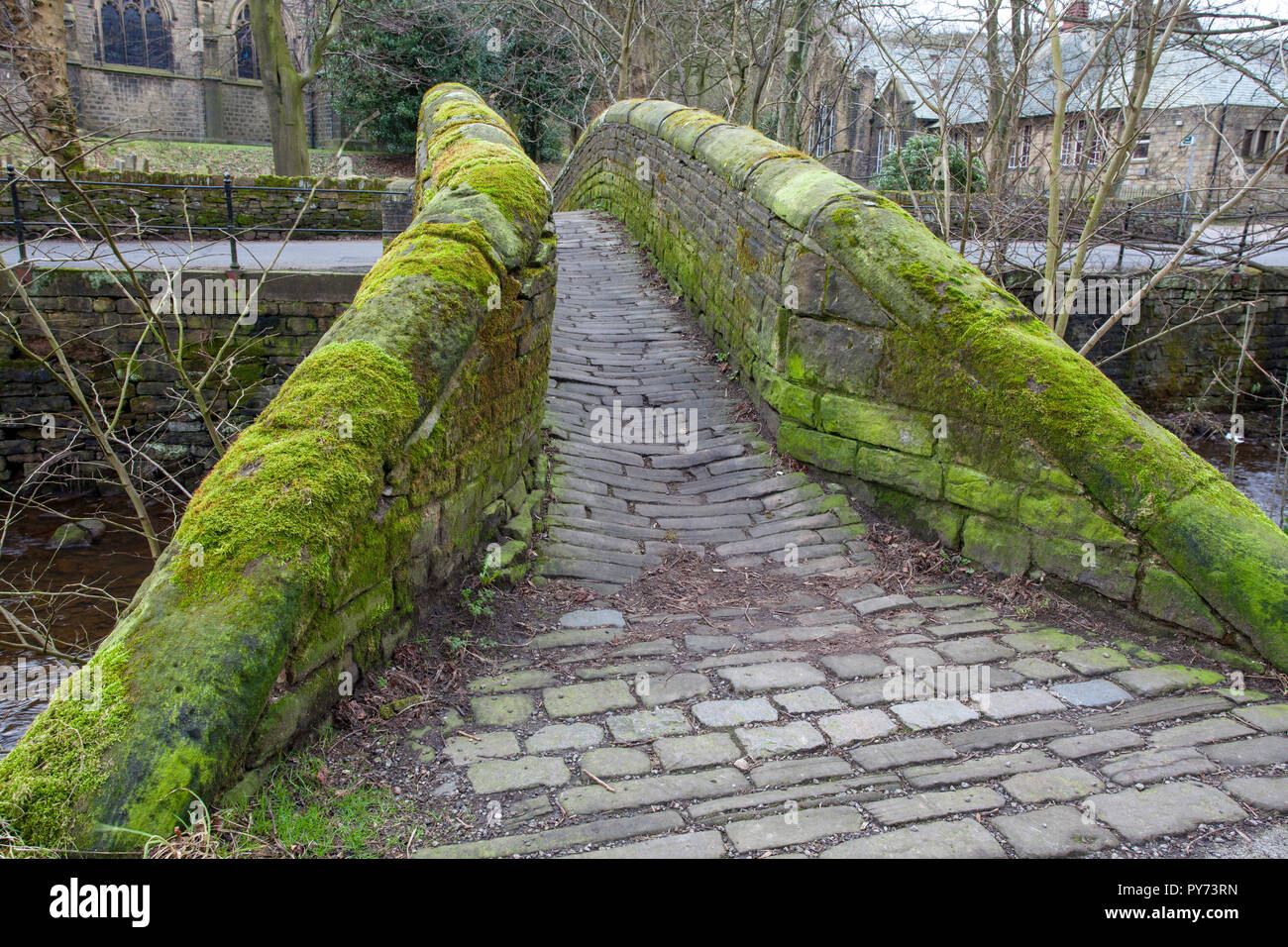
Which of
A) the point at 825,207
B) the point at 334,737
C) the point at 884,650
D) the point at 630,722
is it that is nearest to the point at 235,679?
the point at 334,737

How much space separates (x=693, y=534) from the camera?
478cm

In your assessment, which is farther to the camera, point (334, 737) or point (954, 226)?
point (954, 226)

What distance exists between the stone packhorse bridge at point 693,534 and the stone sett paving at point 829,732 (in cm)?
2

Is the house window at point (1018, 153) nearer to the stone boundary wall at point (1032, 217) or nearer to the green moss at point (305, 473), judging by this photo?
the stone boundary wall at point (1032, 217)

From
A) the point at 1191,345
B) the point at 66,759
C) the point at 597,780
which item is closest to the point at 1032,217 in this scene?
the point at 1191,345

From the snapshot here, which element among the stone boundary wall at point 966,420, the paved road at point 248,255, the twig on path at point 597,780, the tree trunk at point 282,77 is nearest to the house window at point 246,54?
the tree trunk at point 282,77

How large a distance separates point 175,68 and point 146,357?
2257 centimetres

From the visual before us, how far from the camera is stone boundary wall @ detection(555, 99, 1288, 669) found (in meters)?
3.59

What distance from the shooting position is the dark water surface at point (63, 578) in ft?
18.5

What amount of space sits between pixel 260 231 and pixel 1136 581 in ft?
44.1

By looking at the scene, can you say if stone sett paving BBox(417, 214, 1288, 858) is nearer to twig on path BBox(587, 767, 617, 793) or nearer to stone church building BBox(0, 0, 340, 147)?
twig on path BBox(587, 767, 617, 793)

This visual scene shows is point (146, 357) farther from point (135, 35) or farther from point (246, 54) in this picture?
point (135, 35)

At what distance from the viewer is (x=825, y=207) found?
499 cm
